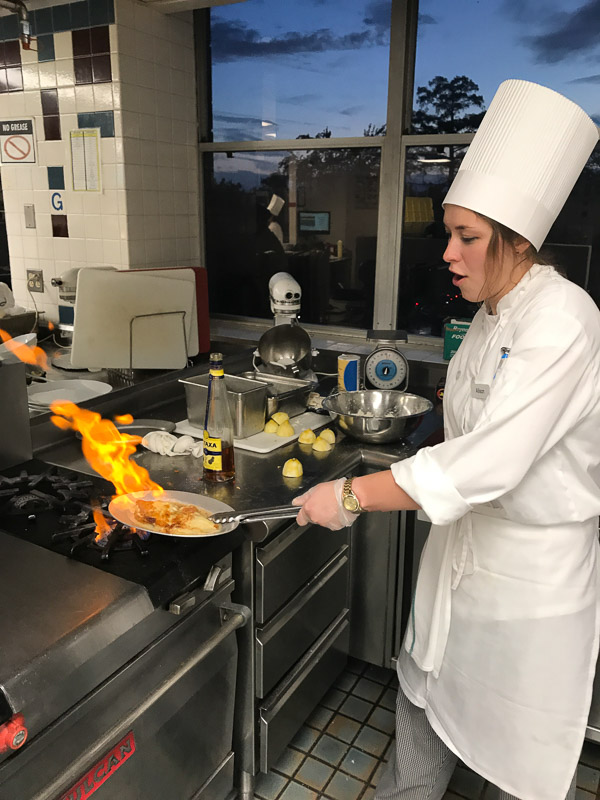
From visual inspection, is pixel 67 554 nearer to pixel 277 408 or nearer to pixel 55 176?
pixel 277 408

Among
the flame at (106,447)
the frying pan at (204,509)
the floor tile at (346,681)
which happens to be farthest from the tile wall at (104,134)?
the floor tile at (346,681)

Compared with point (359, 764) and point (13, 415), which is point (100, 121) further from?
point (359, 764)

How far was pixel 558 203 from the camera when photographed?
124cm

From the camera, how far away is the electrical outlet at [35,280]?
114 inches

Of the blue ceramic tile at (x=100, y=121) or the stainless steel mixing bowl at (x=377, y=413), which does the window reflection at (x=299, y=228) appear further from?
the stainless steel mixing bowl at (x=377, y=413)

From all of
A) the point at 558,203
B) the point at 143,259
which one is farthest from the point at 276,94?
the point at 558,203

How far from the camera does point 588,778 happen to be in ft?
6.02

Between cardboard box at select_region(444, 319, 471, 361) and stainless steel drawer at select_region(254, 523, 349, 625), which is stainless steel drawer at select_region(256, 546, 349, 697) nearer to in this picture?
stainless steel drawer at select_region(254, 523, 349, 625)

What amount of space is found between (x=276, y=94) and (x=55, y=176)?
99 centimetres

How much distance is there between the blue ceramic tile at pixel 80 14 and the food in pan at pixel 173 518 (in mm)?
2028

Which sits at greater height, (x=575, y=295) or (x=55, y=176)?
(x=55, y=176)

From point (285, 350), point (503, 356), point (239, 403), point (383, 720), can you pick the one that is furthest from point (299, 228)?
point (383, 720)

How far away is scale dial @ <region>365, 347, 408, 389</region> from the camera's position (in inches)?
90.1

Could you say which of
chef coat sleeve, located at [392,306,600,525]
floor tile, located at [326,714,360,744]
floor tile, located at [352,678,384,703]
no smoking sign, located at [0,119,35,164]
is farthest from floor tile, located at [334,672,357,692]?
no smoking sign, located at [0,119,35,164]
